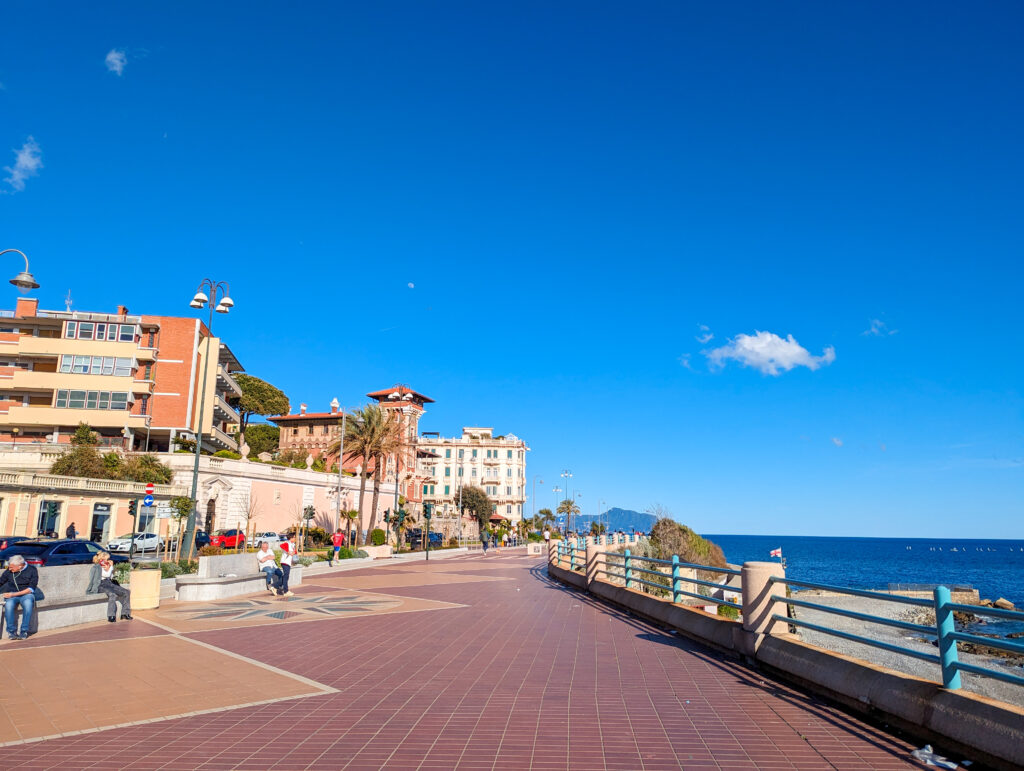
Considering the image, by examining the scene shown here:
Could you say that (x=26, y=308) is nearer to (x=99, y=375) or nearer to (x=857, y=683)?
(x=99, y=375)

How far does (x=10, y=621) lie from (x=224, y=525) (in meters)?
36.1

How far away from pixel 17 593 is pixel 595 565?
1406 centimetres

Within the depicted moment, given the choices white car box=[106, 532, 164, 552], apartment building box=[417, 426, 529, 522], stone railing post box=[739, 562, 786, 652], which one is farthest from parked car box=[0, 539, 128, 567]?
apartment building box=[417, 426, 529, 522]

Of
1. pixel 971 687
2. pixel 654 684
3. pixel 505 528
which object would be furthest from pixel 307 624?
pixel 505 528

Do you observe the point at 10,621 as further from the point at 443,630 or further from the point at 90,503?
the point at 90,503

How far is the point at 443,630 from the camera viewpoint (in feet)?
43.2

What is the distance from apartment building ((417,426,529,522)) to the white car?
67.1 meters

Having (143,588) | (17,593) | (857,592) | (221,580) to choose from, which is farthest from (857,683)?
(221,580)

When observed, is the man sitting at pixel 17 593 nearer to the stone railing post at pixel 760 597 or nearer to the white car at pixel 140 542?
the stone railing post at pixel 760 597

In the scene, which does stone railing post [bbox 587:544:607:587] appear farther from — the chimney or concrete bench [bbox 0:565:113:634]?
the chimney

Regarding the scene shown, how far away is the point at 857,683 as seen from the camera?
24.2 ft

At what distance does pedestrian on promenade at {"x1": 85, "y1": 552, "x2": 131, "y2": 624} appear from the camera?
46.6 feet

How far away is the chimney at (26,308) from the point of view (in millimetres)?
51938

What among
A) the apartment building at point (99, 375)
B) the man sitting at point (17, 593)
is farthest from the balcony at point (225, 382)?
the man sitting at point (17, 593)
